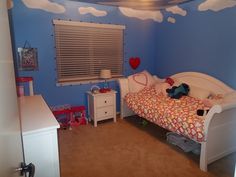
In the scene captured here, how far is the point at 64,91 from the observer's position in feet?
11.0

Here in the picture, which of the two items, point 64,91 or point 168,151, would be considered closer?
point 168,151

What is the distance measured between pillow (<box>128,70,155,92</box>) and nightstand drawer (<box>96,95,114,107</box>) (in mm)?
474

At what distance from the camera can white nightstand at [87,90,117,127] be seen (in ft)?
10.7

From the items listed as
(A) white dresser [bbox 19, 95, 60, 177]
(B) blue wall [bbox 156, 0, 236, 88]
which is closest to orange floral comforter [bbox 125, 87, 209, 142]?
(B) blue wall [bbox 156, 0, 236, 88]

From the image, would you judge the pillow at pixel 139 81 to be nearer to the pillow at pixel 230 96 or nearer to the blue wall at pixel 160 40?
the blue wall at pixel 160 40

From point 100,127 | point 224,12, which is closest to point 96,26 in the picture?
point 100,127

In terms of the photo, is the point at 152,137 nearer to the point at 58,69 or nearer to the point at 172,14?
the point at 58,69

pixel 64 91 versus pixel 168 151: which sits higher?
pixel 64 91

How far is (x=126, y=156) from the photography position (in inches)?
93.4

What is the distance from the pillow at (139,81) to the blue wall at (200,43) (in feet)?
1.49

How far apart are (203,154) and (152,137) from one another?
2.94 ft

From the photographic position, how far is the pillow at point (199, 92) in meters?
2.98

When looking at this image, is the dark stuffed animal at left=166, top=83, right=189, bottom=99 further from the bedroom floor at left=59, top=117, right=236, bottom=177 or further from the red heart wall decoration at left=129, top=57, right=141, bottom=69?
the red heart wall decoration at left=129, top=57, right=141, bottom=69

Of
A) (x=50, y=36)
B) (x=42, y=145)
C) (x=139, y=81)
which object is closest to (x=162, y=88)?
(x=139, y=81)
